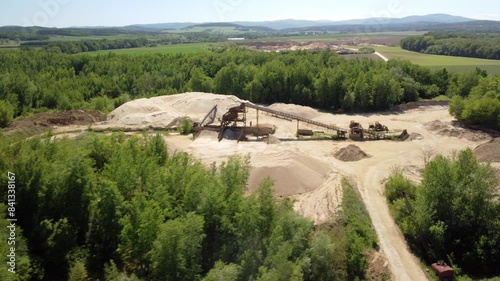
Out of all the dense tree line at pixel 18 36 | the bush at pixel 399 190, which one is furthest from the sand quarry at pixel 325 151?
the dense tree line at pixel 18 36

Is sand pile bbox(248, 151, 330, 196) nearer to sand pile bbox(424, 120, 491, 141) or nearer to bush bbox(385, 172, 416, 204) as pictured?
bush bbox(385, 172, 416, 204)

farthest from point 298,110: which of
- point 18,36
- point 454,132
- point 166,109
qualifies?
point 18,36

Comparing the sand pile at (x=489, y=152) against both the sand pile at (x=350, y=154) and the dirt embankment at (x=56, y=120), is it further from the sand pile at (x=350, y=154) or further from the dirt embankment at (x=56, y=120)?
the dirt embankment at (x=56, y=120)

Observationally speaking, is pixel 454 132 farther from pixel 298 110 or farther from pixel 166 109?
pixel 166 109

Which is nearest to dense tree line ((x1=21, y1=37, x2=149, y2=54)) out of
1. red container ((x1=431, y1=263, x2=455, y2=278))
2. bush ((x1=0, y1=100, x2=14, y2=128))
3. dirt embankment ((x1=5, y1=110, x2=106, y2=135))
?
dirt embankment ((x1=5, y1=110, x2=106, y2=135))

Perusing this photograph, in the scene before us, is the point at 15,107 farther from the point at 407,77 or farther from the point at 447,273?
the point at 407,77

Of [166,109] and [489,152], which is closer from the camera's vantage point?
[489,152]

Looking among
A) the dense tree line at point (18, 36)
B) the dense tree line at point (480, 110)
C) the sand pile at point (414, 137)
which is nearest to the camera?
the sand pile at point (414, 137)
